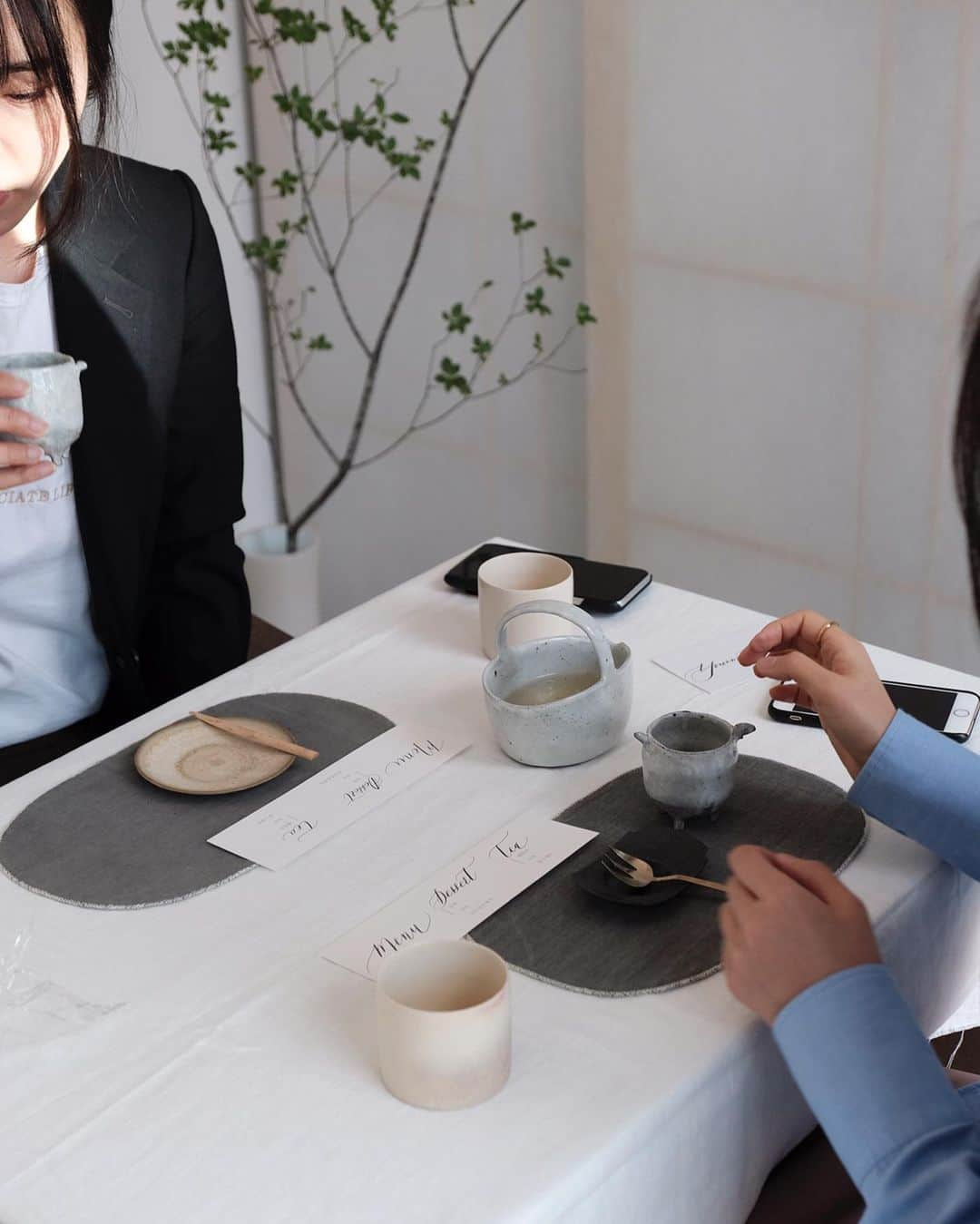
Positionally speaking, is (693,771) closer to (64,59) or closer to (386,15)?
(64,59)

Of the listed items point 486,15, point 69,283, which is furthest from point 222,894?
point 486,15

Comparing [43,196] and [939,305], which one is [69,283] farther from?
[939,305]

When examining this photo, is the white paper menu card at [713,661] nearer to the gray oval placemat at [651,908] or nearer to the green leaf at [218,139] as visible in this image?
the gray oval placemat at [651,908]

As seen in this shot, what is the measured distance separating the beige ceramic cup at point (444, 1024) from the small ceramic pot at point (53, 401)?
0.60 meters

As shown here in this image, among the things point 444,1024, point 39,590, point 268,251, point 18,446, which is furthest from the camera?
point 268,251

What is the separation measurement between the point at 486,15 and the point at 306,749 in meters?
1.65

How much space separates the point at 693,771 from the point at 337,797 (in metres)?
0.29

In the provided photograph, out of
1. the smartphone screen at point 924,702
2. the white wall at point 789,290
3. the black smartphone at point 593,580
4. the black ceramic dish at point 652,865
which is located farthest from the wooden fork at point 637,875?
the white wall at point 789,290

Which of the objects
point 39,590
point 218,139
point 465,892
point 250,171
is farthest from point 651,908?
point 250,171

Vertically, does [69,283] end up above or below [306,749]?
above

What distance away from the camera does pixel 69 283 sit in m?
1.57

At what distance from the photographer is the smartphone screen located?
1237 millimetres

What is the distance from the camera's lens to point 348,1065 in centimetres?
89

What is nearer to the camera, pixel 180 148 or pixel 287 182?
pixel 287 182
